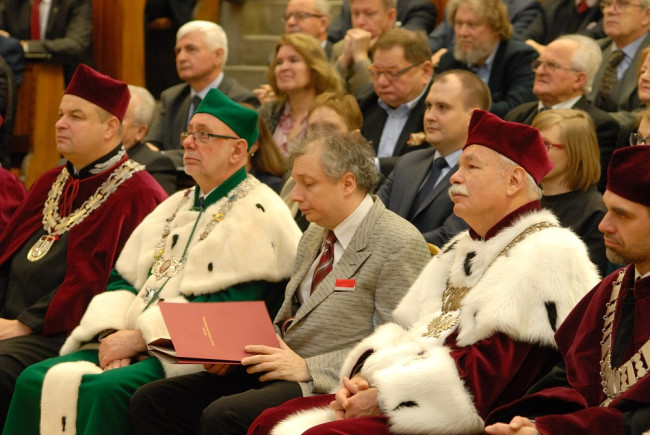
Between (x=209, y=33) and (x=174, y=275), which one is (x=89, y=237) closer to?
(x=174, y=275)

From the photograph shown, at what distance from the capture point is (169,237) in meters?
4.54

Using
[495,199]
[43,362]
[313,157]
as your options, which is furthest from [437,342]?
[43,362]

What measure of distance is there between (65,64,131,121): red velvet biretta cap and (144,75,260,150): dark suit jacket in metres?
1.90

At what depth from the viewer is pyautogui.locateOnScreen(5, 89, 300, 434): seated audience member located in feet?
13.9

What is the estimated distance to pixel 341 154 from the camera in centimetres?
405

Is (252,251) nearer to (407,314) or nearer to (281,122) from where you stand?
(407,314)

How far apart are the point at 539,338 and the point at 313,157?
4.25 feet

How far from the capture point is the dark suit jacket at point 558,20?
7379mm

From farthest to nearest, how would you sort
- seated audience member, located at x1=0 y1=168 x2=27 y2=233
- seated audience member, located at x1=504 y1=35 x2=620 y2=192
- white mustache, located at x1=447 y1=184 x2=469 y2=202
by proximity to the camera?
seated audience member, located at x1=504 y1=35 x2=620 y2=192
seated audience member, located at x1=0 y1=168 x2=27 y2=233
white mustache, located at x1=447 y1=184 x2=469 y2=202

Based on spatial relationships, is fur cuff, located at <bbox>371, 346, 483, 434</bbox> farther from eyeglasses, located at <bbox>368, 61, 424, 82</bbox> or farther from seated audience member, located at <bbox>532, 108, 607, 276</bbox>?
eyeglasses, located at <bbox>368, 61, 424, 82</bbox>

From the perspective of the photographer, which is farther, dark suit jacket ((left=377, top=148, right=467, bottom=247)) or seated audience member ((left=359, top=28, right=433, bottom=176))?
seated audience member ((left=359, top=28, right=433, bottom=176))

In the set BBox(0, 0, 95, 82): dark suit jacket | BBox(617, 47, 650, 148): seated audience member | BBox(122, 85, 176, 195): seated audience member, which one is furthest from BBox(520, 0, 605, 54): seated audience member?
BBox(0, 0, 95, 82): dark suit jacket

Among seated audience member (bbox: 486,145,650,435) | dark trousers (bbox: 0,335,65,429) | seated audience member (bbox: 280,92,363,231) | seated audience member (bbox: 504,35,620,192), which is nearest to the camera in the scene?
seated audience member (bbox: 486,145,650,435)

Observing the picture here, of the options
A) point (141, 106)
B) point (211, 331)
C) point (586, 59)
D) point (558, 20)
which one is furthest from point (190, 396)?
point (558, 20)
